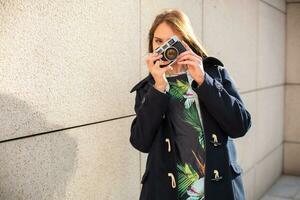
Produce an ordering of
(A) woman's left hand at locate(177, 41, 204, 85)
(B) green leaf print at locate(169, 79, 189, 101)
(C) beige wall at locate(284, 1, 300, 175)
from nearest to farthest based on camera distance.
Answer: (A) woman's left hand at locate(177, 41, 204, 85) < (B) green leaf print at locate(169, 79, 189, 101) < (C) beige wall at locate(284, 1, 300, 175)

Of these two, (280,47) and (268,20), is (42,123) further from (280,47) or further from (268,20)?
(280,47)

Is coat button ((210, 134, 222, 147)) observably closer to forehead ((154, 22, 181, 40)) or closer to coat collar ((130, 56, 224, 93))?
coat collar ((130, 56, 224, 93))

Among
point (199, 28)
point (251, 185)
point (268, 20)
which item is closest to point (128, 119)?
point (199, 28)

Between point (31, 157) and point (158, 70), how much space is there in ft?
2.20

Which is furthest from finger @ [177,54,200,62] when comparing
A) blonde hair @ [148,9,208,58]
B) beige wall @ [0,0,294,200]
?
beige wall @ [0,0,294,200]

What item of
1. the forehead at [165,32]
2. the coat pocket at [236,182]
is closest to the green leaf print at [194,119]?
the coat pocket at [236,182]

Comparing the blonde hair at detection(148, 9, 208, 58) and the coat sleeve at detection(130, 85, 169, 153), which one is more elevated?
the blonde hair at detection(148, 9, 208, 58)

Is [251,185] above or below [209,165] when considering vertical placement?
below

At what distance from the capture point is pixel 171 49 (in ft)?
6.55

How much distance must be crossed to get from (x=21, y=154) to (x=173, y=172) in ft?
2.18

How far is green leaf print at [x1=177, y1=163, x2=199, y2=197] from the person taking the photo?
82.0 inches

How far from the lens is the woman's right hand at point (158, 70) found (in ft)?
6.53

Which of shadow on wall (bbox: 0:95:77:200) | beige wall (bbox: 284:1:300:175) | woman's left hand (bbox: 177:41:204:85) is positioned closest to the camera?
shadow on wall (bbox: 0:95:77:200)

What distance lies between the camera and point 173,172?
2090 mm
